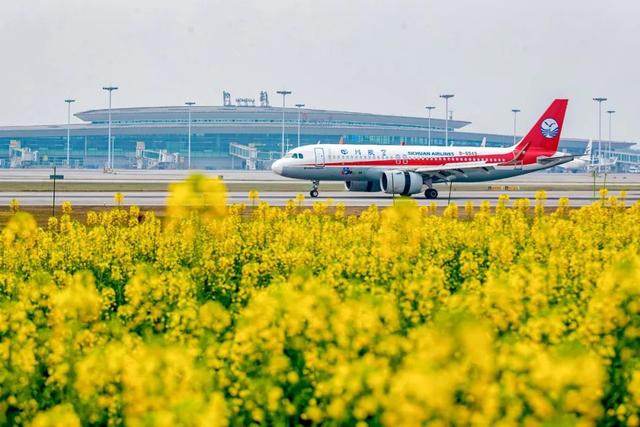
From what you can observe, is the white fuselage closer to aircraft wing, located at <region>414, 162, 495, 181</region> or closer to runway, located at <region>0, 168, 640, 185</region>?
aircraft wing, located at <region>414, 162, 495, 181</region>

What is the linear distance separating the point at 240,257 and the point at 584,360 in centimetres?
A: 1218

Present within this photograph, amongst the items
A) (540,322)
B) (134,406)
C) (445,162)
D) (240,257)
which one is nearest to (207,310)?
(134,406)

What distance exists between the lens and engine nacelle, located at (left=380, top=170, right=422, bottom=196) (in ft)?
183

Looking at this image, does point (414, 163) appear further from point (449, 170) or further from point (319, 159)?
point (319, 159)

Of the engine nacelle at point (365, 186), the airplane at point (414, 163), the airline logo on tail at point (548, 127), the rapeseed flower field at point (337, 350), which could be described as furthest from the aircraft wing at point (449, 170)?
the rapeseed flower field at point (337, 350)

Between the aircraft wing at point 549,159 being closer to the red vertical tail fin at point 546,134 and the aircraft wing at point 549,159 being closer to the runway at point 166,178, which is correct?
the red vertical tail fin at point 546,134

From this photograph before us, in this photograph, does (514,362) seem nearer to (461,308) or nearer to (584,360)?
(584,360)

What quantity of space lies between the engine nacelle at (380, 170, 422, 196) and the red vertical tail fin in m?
9.94

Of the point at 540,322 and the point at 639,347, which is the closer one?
the point at 540,322

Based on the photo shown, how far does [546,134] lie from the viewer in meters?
64.4

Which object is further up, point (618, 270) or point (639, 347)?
point (618, 270)

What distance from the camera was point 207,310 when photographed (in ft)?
30.3

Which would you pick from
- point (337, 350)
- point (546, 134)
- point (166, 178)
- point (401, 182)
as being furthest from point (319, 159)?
point (166, 178)

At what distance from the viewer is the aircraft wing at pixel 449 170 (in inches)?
2323
